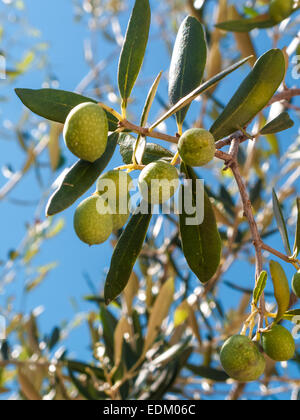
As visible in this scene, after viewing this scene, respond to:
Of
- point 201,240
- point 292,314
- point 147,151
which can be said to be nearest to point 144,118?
point 147,151

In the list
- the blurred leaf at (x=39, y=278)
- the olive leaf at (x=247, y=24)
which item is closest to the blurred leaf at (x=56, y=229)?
the blurred leaf at (x=39, y=278)

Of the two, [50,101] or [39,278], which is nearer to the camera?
[50,101]

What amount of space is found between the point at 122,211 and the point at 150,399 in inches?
40.2

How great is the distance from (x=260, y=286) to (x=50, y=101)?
617mm

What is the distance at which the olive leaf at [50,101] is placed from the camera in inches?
40.2

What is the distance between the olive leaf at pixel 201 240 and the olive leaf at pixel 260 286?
93 millimetres

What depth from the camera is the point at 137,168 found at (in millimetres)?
1036

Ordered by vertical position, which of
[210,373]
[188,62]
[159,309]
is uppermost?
[188,62]

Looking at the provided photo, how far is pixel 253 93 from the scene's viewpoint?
3.34ft

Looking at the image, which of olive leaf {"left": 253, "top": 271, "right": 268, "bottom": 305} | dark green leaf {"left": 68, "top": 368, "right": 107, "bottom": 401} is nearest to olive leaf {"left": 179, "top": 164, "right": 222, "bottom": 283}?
olive leaf {"left": 253, "top": 271, "right": 268, "bottom": 305}

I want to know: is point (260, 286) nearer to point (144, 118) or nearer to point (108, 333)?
point (144, 118)

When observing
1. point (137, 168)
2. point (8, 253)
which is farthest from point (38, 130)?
point (137, 168)

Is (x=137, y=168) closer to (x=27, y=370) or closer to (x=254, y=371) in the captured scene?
(x=254, y=371)

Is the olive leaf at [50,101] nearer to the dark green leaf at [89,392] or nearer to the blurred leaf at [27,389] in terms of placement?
the dark green leaf at [89,392]
